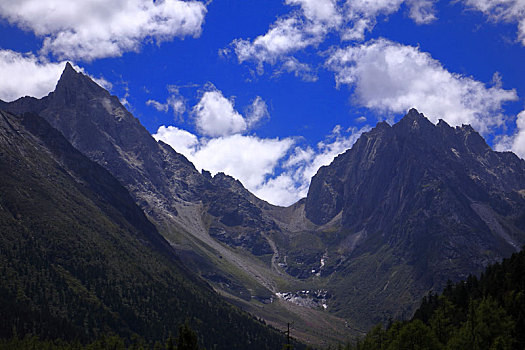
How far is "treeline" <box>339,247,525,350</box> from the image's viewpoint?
10562cm

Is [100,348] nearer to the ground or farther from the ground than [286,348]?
nearer to the ground

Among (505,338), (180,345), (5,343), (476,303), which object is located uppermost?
(476,303)

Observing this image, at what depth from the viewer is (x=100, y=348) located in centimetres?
17038

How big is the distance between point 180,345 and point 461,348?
5967 centimetres

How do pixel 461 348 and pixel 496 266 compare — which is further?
pixel 496 266

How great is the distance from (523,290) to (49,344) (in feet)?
557

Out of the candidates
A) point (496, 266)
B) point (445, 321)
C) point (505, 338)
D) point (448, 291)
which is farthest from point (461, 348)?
point (448, 291)

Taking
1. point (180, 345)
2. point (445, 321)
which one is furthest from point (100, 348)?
point (445, 321)

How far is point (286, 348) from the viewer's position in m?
81.7

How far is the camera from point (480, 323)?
107 m

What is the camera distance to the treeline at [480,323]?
347 ft

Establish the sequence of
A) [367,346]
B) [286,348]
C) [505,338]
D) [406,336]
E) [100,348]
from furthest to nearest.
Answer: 1. [100,348]
2. [367,346]
3. [406,336]
4. [505,338]
5. [286,348]

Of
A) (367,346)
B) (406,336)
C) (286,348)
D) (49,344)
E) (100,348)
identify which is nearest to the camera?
(286,348)

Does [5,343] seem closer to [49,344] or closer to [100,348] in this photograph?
[49,344]
